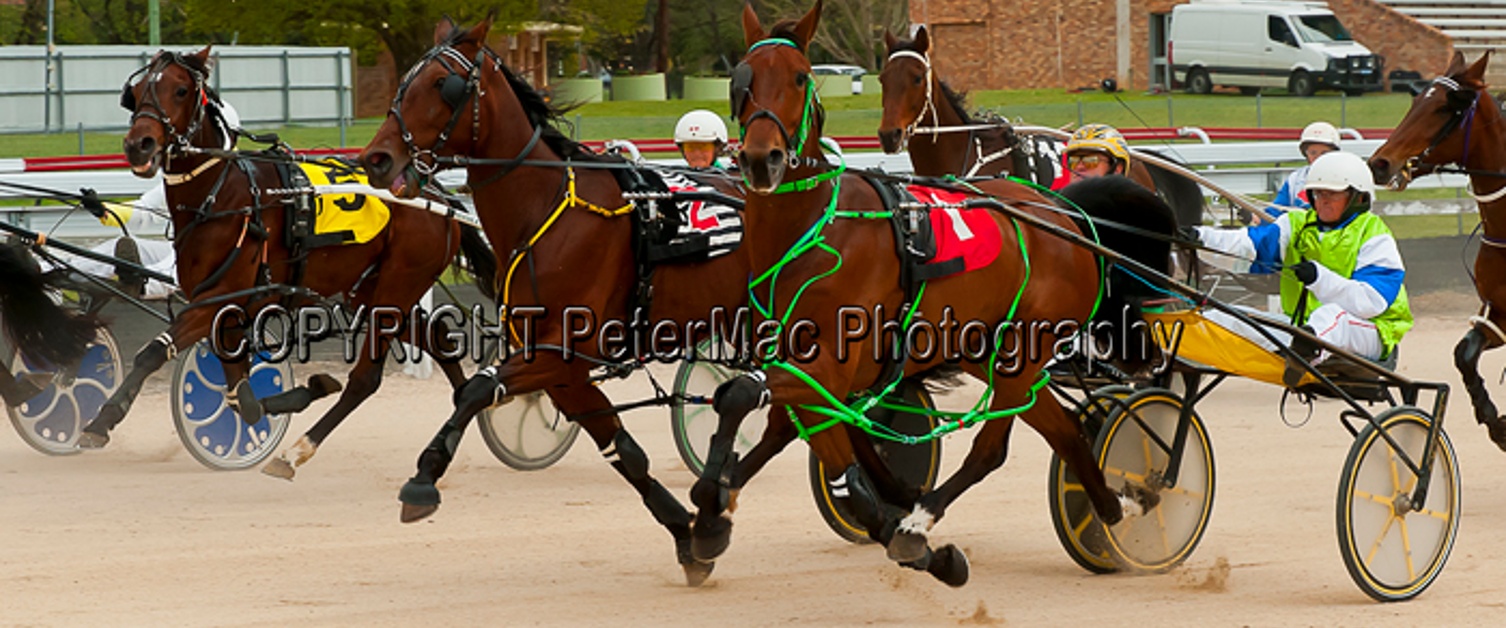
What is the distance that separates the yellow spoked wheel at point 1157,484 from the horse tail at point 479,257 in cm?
354

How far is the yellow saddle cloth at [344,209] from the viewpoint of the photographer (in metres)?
8.02

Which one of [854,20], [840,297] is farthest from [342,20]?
[840,297]

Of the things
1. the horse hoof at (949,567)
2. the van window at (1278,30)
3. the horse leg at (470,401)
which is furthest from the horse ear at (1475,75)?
the van window at (1278,30)

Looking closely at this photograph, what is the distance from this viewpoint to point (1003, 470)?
829cm

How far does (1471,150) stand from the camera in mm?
7723

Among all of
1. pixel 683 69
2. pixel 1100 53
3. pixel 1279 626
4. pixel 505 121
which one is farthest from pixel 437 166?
pixel 683 69

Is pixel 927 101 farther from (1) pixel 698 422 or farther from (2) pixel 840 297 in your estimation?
(2) pixel 840 297

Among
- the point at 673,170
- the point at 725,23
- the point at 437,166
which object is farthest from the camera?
the point at 725,23

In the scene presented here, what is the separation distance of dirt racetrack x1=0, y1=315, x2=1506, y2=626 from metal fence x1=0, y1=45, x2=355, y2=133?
14758mm

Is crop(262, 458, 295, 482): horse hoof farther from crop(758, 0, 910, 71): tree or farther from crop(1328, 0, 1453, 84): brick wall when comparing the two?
crop(1328, 0, 1453, 84): brick wall

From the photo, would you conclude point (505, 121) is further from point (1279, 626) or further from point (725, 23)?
point (725, 23)

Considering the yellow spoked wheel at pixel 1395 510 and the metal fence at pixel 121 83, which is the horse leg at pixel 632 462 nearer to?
the yellow spoked wheel at pixel 1395 510

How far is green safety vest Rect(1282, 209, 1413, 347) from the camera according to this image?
6273 mm

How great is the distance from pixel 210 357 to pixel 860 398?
Answer: 3.88 meters
